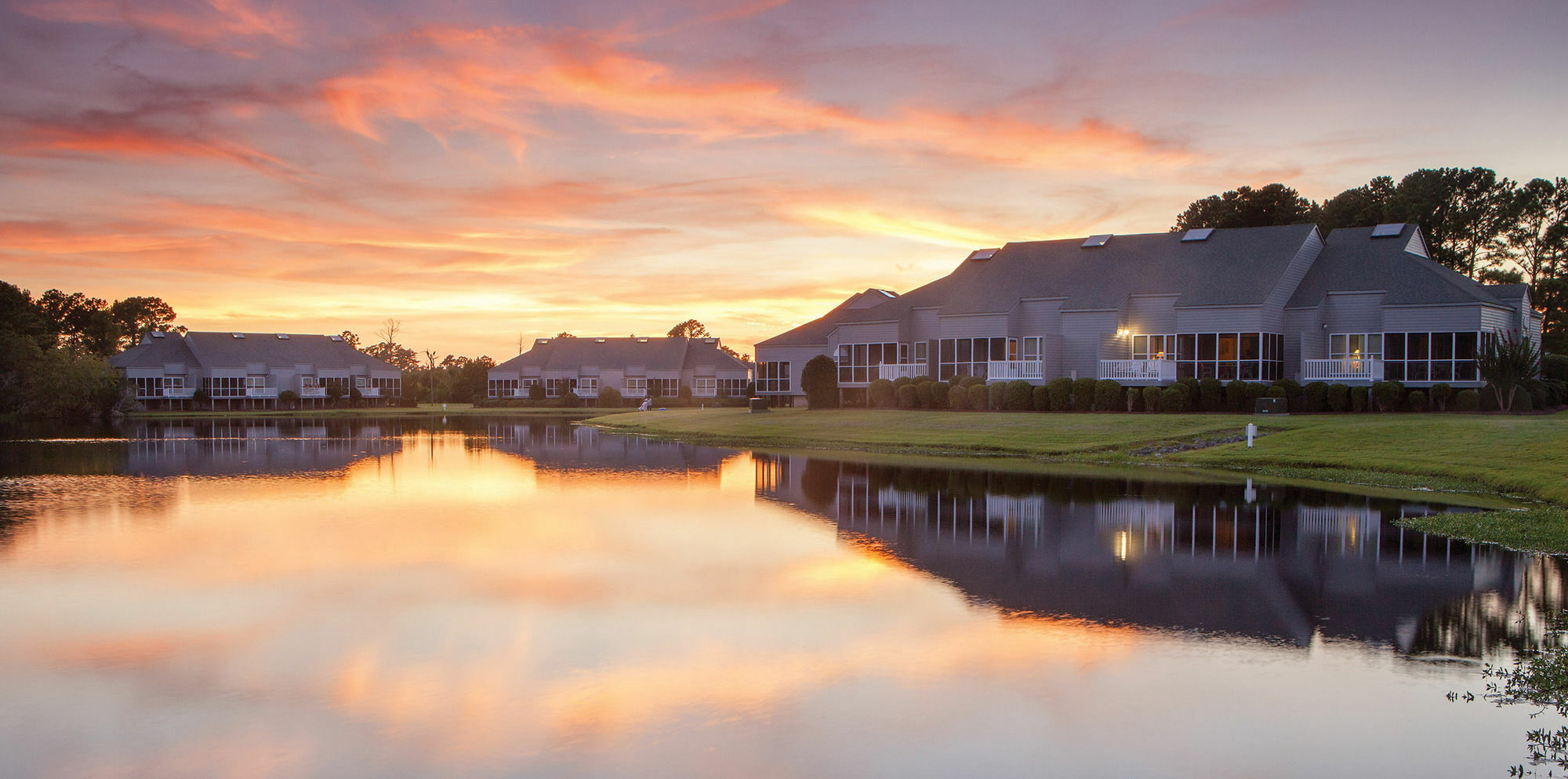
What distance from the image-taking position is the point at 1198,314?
1740 inches

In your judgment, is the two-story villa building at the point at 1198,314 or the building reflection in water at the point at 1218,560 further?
the two-story villa building at the point at 1198,314

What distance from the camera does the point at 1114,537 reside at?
17297mm

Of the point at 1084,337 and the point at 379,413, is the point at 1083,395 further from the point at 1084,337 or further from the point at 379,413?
the point at 379,413

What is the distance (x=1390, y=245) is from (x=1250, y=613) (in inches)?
1571

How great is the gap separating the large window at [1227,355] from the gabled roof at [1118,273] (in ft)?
4.85

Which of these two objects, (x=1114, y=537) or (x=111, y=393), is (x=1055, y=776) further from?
(x=111, y=393)

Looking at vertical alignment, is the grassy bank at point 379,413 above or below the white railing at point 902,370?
below

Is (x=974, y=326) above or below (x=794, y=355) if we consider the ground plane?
above

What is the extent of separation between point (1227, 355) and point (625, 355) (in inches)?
2515

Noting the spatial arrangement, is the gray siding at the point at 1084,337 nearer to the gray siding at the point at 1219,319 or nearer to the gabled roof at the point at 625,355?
the gray siding at the point at 1219,319

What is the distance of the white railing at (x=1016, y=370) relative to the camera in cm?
4747

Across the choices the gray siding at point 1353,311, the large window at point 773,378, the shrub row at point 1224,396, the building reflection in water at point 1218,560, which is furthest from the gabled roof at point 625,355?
the building reflection in water at point 1218,560

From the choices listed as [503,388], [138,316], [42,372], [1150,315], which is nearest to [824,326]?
[1150,315]

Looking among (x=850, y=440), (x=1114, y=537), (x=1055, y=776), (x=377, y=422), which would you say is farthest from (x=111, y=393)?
(x=1055, y=776)
